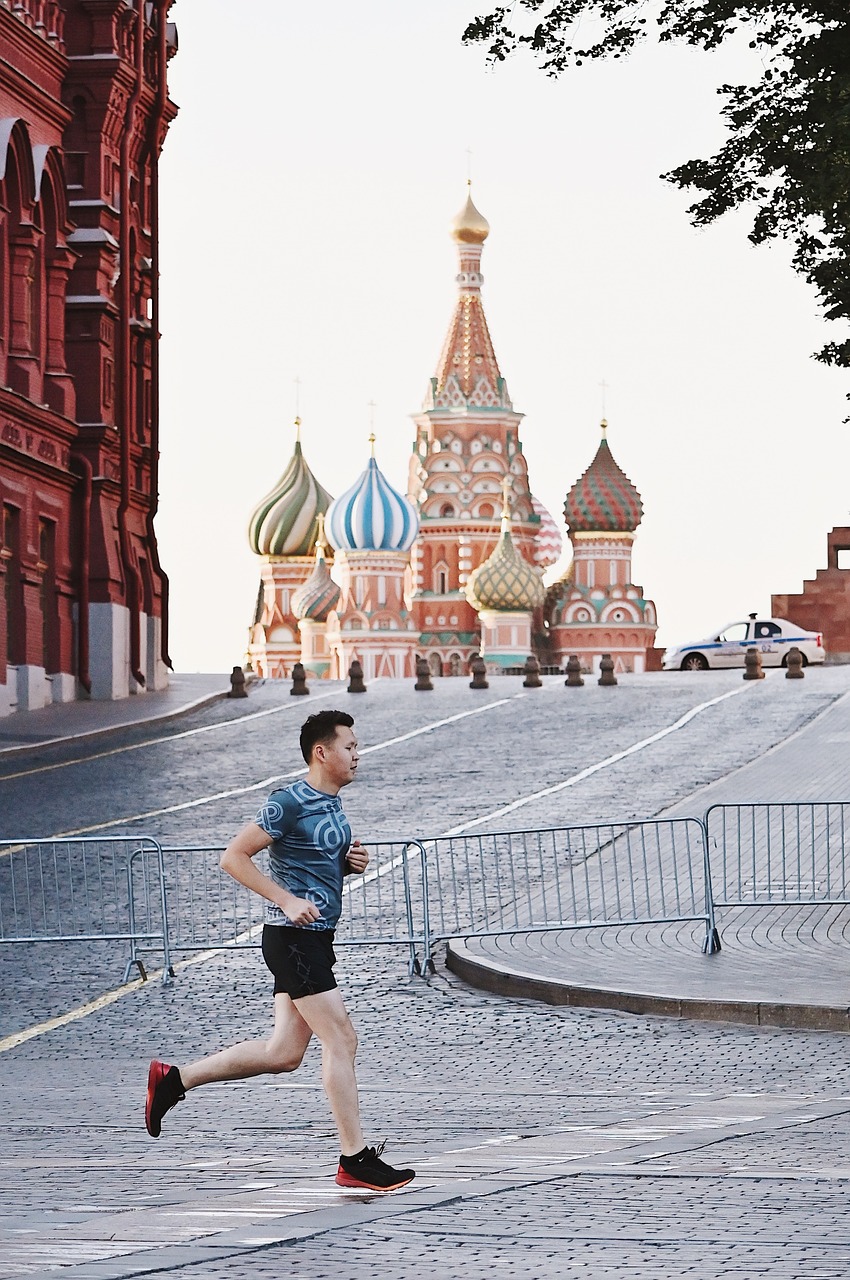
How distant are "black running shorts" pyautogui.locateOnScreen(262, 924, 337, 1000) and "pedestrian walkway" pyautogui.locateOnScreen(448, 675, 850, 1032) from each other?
5341 mm

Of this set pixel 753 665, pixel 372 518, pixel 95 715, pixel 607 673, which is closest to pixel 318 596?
pixel 372 518

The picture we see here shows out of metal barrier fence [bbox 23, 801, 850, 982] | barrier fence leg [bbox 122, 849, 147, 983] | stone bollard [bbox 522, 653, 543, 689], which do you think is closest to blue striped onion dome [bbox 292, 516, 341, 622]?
stone bollard [bbox 522, 653, 543, 689]

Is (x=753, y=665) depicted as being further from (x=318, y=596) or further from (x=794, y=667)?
(x=318, y=596)

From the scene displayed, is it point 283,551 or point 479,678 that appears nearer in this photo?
point 479,678

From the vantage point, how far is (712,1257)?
636cm

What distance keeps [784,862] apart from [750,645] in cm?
3859

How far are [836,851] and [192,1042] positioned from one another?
847cm

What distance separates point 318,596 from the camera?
136000mm

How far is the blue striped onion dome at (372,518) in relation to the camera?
130 m

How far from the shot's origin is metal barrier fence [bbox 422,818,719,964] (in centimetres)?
1689

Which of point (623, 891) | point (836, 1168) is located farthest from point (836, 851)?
point (836, 1168)

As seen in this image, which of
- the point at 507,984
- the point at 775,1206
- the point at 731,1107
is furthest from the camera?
the point at 507,984

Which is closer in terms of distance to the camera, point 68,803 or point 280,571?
point 68,803

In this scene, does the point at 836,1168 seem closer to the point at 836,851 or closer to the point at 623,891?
the point at 623,891
